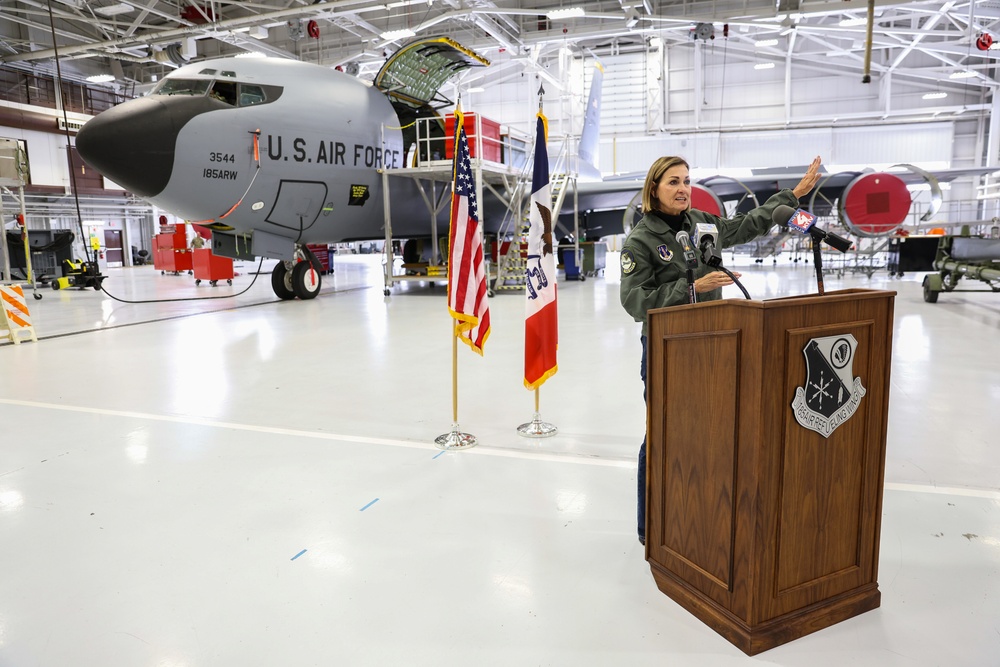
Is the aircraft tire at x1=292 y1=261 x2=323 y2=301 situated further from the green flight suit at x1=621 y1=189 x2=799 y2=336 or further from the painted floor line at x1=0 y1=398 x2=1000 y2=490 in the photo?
the green flight suit at x1=621 y1=189 x2=799 y2=336

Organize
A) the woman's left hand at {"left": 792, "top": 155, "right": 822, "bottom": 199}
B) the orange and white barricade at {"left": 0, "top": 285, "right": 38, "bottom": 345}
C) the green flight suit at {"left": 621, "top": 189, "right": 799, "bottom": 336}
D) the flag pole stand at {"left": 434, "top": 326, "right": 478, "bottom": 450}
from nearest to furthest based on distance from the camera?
1. the green flight suit at {"left": 621, "top": 189, "right": 799, "bottom": 336}
2. the woman's left hand at {"left": 792, "top": 155, "right": 822, "bottom": 199}
3. the flag pole stand at {"left": 434, "top": 326, "right": 478, "bottom": 450}
4. the orange and white barricade at {"left": 0, "top": 285, "right": 38, "bottom": 345}

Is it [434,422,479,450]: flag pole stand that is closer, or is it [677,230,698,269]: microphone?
[677,230,698,269]: microphone

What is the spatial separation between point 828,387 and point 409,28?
732 inches

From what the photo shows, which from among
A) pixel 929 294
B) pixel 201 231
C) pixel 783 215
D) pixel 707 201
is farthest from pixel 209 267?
pixel 783 215

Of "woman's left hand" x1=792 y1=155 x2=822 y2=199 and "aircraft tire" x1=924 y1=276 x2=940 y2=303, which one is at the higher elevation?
"woman's left hand" x1=792 y1=155 x2=822 y2=199

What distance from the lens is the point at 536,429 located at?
145 inches

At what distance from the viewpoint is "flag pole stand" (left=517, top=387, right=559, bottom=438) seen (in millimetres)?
3650

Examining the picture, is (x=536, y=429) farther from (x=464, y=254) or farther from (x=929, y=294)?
(x=929, y=294)

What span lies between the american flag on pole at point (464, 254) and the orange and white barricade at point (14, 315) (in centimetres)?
601

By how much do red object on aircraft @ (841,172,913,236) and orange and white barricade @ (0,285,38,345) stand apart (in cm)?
1278

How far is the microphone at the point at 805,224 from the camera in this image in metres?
1.85

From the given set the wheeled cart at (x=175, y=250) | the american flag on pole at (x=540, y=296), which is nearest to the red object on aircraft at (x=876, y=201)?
the american flag on pole at (x=540, y=296)

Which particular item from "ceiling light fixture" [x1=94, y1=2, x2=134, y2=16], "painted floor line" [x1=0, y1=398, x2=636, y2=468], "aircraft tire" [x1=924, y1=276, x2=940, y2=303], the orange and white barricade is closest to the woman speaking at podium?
"painted floor line" [x1=0, y1=398, x2=636, y2=468]

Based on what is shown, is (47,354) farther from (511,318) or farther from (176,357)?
(511,318)
